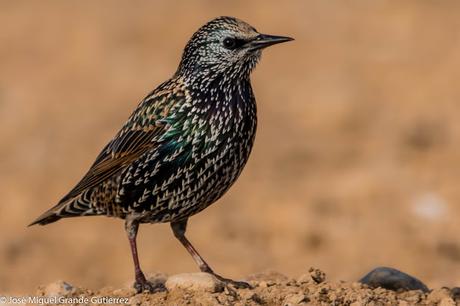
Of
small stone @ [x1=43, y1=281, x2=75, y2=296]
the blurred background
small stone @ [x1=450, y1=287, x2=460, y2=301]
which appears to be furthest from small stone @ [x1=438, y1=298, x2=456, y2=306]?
the blurred background

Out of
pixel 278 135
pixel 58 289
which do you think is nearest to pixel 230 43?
pixel 58 289

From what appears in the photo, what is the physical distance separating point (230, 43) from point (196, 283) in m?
A: 1.68

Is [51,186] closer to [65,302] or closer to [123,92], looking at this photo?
[123,92]

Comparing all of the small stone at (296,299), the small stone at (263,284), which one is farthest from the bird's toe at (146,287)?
the small stone at (296,299)

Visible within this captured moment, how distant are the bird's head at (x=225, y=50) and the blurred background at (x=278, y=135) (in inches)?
134

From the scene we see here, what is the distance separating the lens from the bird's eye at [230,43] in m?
8.52

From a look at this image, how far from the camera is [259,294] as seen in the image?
26.3ft

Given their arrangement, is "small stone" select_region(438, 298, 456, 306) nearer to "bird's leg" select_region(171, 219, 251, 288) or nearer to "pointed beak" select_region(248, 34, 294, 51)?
"bird's leg" select_region(171, 219, 251, 288)

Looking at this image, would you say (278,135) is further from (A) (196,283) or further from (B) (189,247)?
(A) (196,283)

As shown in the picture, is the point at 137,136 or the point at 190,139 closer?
the point at 190,139

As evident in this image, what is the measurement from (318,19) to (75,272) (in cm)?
686

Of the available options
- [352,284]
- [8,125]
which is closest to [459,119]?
[8,125]

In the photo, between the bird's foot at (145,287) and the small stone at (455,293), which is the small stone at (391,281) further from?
the bird's foot at (145,287)

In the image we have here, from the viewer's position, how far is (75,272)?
38.8ft
